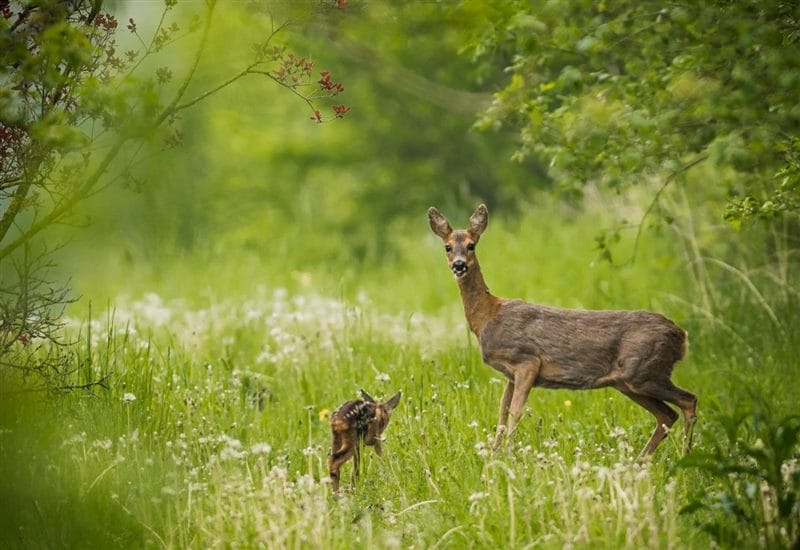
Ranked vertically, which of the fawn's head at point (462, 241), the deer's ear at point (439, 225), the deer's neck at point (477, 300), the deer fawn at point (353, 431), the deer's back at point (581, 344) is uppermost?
the deer's ear at point (439, 225)

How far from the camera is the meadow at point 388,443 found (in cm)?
574

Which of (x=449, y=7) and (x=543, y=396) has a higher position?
(x=449, y=7)

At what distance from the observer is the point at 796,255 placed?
38.6 ft

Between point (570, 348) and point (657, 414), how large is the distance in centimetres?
68

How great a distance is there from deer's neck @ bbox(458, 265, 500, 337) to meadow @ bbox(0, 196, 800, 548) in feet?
2.00

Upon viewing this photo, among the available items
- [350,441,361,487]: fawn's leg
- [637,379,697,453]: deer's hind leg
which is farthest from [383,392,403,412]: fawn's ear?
[637,379,697,453]: deer's hind leg

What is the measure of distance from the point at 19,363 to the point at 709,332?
584 centimetres

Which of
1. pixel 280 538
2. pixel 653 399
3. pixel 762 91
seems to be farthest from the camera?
pixel 762 91

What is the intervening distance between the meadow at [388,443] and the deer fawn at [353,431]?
13cm

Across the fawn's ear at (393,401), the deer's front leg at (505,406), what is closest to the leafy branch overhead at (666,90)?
the deer's front leg at (505,406)

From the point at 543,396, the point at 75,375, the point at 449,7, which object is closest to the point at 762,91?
the point at 449,7

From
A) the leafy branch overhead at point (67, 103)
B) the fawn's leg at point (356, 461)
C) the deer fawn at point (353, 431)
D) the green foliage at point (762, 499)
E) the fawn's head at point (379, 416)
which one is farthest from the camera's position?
the fawn's head at point (379, 416)

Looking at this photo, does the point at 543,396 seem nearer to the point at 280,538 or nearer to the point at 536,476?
the point at 536,476

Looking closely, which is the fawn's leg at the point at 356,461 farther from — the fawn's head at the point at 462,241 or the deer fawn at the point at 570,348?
the fawn's head at the point at 462,241
